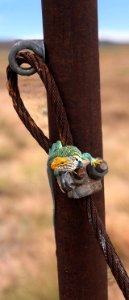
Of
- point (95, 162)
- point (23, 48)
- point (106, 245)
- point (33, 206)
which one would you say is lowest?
point (33, 206)

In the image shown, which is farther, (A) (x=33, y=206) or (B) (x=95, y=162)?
(A) (x=33, y=206)

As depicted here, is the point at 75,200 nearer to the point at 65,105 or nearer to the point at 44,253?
the point at 65,105

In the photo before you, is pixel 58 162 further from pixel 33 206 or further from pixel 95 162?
pixel 33 206

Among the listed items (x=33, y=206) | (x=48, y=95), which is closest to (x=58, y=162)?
(x=48, y=95)

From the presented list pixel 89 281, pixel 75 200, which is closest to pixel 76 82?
pixel 75 200

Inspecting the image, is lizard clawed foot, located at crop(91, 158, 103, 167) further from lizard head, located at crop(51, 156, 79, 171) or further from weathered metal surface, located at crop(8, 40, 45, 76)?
weathered metal surface, located at crop(8, 40, 45, 76)

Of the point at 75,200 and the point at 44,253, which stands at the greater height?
the point at 75,200

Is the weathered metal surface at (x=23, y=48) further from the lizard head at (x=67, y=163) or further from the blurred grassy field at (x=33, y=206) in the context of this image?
the blurred grassy field at (x=33, y=206)

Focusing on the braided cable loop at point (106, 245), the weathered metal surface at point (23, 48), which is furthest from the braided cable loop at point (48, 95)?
the braided cable loop at point (106, 245)
